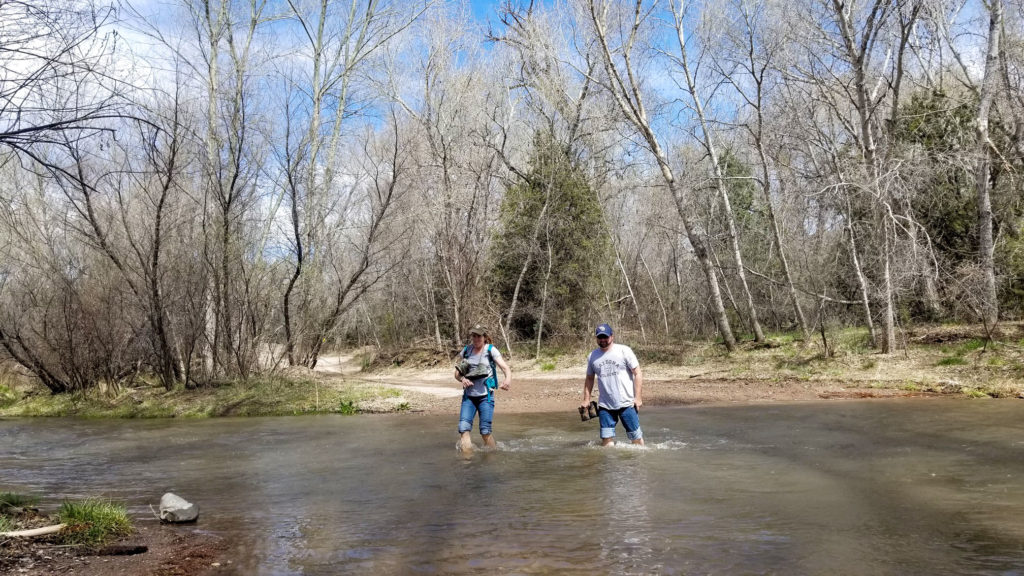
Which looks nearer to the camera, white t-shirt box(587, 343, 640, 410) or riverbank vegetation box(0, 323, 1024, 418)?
white t-shirt box(587, 343, 640, 410)

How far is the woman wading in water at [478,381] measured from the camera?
32.9 ft

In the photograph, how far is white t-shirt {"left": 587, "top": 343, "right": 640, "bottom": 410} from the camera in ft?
30.2

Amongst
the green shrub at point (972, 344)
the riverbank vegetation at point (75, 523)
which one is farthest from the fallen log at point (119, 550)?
the green shrub at point (972, 344)

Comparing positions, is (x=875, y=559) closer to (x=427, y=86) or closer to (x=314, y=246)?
(x=314, y=246)

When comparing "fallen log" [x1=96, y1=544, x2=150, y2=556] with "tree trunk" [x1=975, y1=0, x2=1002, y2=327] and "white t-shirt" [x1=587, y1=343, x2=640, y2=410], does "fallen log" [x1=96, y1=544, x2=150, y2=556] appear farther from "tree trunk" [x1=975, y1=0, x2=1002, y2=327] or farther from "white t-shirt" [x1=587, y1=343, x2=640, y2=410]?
"tree trunk" [x1=975, y1=0, x2=1002, y2=327]

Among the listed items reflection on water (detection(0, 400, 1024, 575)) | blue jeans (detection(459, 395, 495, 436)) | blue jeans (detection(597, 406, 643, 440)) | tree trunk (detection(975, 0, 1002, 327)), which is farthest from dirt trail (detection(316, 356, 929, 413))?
blue jeans (detection(597, 406, 643, 440))

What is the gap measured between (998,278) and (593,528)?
Answer: 1814 centimetres

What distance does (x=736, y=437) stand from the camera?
433 inches

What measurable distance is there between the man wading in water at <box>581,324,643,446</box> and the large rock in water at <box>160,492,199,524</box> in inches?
190

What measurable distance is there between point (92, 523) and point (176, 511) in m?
0.77

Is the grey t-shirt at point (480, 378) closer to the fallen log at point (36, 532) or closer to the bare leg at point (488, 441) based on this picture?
the bare leg at point (488, 441)

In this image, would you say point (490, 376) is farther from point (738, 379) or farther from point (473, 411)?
point (738, 379)

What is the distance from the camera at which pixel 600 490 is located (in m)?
7.52

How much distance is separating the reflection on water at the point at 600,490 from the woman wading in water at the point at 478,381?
47cm
